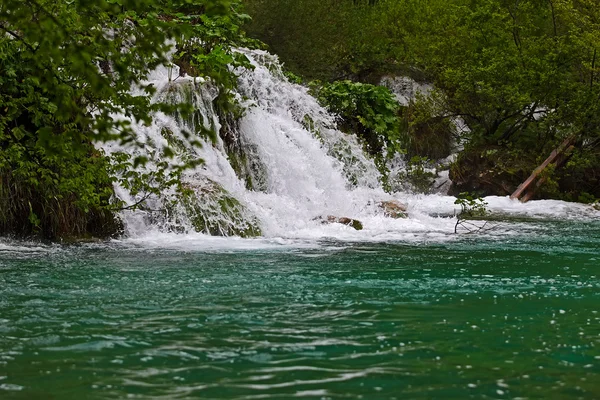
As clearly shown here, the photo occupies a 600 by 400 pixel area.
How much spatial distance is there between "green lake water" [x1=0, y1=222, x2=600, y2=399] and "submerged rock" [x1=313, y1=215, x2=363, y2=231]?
147 inches

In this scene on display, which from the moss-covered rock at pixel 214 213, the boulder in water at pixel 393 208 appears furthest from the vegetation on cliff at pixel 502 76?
the moss-covered rock at pixel 214 213

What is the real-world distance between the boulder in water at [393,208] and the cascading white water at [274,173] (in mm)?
130

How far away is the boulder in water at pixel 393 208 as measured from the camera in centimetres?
1464

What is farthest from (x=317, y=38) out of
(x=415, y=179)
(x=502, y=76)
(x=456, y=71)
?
(x=502, y=76)

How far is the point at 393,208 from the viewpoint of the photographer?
14.9 m

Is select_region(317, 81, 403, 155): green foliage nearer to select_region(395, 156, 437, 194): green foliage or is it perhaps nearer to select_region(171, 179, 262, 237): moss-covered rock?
select_region(395, 156, 437, 194): green foliage

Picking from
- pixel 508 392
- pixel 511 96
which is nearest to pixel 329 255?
pixel 508 392

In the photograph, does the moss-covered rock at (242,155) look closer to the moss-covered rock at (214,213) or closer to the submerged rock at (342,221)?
the submerged rock at (342,221)

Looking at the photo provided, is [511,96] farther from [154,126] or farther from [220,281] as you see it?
[220,281]

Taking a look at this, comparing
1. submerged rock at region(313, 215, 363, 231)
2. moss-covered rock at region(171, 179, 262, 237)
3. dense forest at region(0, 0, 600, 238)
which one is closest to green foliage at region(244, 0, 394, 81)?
dense forest at region(0, 0, 600, 238)

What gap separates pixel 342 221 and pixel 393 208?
185cm

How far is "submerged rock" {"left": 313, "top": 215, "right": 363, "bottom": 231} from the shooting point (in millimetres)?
13180

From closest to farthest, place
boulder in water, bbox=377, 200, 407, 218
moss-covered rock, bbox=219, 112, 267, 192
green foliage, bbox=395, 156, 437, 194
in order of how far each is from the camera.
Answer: boulder in water, bbox=377, 200, 407, 218 < moss-covered rock, bbox=219, 112, 267, 192 < green foliage, bbox=395, 156, 437, 194

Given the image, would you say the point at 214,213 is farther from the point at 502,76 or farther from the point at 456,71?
the point at 456,71
